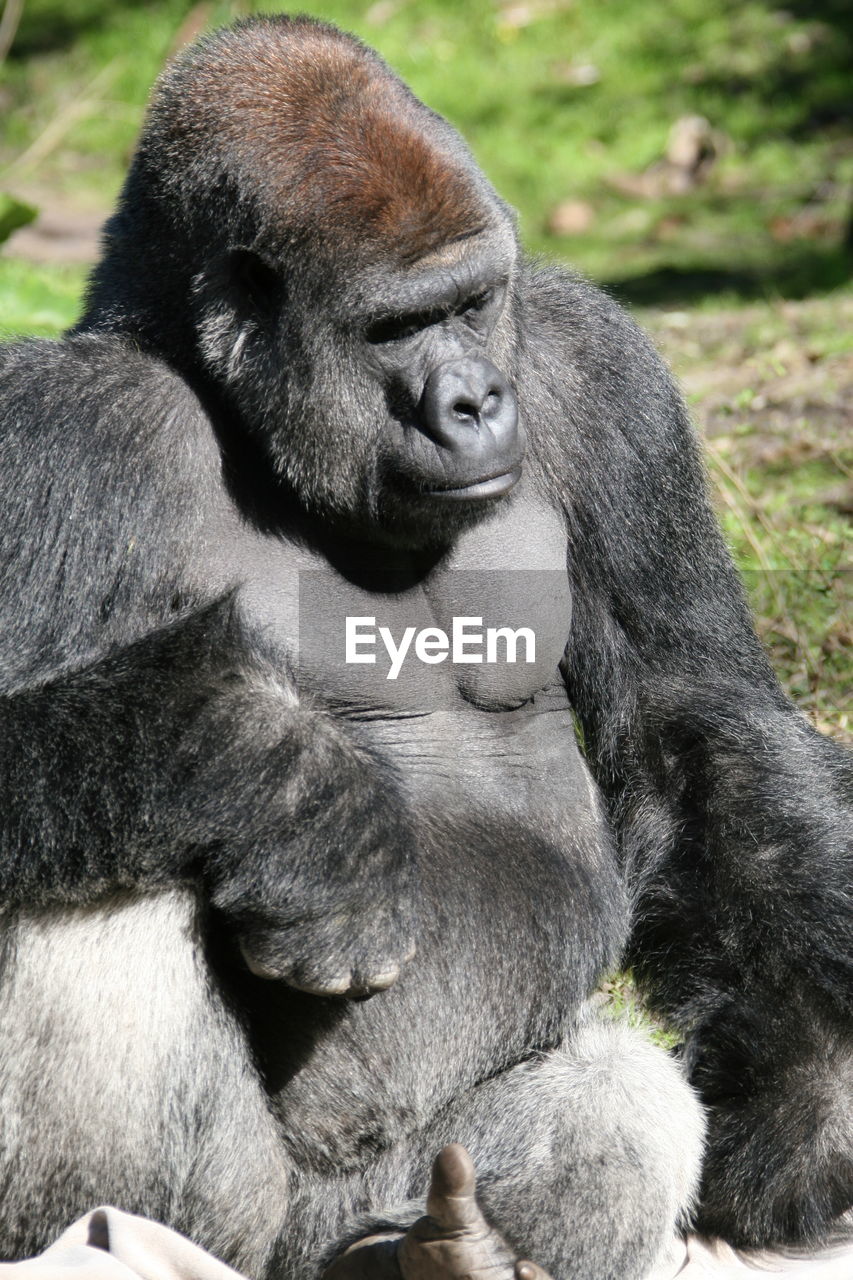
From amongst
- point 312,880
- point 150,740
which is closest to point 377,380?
point 150,740

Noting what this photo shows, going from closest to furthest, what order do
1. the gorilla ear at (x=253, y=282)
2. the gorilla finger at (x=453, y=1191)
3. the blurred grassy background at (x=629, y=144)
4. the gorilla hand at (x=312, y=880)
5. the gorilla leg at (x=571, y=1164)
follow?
the gorilla finger at (x=453, y=1191)
the gorilla hand at (x=312, y=880)
the gorilla leg at (x=571, y=1164)
the gorilla ear at (x=253, y=282)
the blurred grassy background at (x=629, y=144)

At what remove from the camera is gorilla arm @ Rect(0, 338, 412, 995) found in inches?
112

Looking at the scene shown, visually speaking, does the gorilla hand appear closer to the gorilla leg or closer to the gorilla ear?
the gorilla leg

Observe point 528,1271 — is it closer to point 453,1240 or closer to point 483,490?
point 453,1240

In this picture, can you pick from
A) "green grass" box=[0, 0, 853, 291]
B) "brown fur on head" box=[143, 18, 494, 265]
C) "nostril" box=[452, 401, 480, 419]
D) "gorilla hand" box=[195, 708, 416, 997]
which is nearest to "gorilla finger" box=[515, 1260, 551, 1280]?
"gorilla hand" box=[195, 708, 416, 997]

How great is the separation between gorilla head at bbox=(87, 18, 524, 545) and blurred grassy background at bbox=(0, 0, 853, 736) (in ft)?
10.5

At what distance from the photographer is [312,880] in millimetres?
2840

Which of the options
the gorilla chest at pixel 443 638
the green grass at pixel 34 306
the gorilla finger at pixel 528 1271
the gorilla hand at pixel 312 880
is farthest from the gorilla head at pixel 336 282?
the green grass at pixel 34 306

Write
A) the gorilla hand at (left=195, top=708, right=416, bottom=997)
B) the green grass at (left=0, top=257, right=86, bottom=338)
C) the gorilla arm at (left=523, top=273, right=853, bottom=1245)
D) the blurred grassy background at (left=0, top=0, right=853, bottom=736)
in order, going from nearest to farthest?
the gorilla hand at (left=195, top=708, right=416, bottom=997)
the gorilla arm at (left=523, top=273, right=853, bottom=1245)
the green grass at (left=0, top=257, right=86, bottom=338)
the blurred grassy background at (left=0, top=0, right=853, bottom=736)

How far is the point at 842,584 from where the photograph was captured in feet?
16.9

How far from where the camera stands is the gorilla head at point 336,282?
121 inches

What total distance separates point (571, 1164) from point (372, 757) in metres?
0.83

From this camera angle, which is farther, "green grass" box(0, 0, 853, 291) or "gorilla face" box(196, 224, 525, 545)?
"green grass" box(0, 0, 853, 291)

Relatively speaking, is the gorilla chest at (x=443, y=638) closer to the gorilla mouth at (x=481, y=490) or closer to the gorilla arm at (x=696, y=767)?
the gorilla arm at (x=696, y=767)
